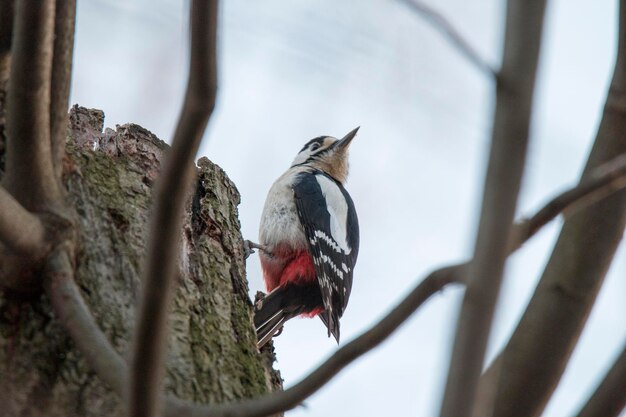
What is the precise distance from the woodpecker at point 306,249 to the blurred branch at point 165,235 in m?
2.72

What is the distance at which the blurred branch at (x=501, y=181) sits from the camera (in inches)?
44.4

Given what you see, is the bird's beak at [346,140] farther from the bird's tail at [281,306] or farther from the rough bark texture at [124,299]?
the rough bark texture at [124,299]

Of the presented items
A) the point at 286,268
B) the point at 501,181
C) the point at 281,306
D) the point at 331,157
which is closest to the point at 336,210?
the point at 286,268

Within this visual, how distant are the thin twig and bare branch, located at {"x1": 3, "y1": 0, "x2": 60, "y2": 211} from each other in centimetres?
19

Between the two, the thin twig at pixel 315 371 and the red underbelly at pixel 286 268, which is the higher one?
the red underbelly at pixel 286 268

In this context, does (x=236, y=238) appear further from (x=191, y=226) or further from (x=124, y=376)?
(x=124, y=376)

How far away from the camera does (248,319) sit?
2.62 meters

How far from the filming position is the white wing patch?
17.8 ft

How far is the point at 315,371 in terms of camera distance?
4.96ft

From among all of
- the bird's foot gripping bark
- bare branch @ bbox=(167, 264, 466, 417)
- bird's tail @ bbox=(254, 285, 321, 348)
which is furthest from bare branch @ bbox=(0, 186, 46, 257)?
the bird's foot gripping bark

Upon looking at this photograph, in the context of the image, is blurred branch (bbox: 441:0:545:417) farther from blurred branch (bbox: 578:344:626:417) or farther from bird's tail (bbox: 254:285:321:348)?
bird's tail (bbox: 254:285:321:348)

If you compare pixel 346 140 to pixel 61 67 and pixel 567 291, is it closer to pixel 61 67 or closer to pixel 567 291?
pixel 61 67

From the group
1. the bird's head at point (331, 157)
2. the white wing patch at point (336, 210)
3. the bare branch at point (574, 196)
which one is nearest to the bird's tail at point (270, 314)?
the white wing patch at point (336, 210)

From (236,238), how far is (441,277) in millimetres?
1705
